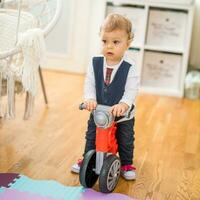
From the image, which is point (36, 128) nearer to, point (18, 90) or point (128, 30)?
point (18, 90)

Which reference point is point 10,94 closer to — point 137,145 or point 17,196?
point 17,196

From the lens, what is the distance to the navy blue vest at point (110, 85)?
160cm

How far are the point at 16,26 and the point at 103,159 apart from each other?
77 cm

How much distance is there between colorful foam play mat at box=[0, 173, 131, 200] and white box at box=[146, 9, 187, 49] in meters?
1.84

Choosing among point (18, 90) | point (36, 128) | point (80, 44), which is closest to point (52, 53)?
point (80, 44)

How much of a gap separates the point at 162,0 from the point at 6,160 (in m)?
1.81

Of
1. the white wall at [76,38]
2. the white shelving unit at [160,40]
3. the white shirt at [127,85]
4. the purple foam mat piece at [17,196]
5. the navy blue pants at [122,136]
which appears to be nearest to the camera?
the purple foam mat piece at [17,196]

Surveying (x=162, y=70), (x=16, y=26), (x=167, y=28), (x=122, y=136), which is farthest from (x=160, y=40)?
(x=122, y=136)

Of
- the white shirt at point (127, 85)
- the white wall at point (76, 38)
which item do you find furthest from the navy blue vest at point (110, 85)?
the white wall at point (76, 38)

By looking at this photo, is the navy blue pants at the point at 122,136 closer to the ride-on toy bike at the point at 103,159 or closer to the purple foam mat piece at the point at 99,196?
the ride-on toy bike at the point at 103,159

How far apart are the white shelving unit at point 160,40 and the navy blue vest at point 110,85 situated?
1525 mm

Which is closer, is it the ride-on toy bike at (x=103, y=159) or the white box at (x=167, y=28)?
the ride-on toy bike at (x=103, y=159)

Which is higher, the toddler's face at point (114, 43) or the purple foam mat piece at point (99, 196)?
the toddler's face at point (114, 43)

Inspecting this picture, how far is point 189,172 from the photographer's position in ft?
5.98
